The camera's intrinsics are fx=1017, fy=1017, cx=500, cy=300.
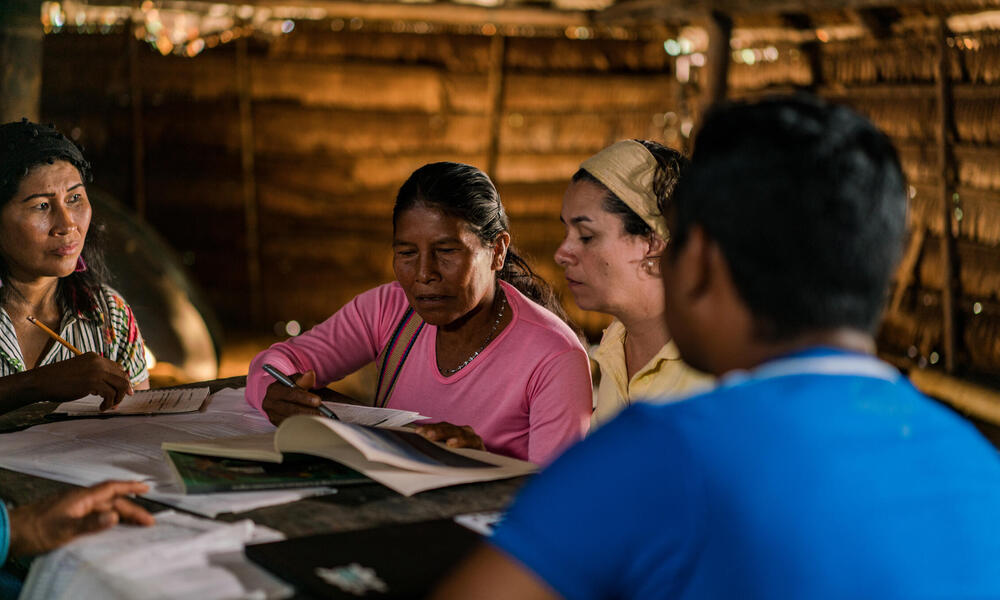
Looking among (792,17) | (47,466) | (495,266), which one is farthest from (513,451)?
(792,17)

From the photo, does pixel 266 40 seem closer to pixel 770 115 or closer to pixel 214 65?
pixel 214 65

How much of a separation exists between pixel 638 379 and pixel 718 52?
4025mm

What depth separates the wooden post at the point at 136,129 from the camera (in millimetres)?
6699

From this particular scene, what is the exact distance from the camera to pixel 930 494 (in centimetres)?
104

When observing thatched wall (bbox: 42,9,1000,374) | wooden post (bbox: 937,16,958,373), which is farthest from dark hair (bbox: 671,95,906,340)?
thatched wall (bbox: 42,9,1000,374)

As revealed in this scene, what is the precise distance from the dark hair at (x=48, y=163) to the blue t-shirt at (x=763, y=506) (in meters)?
2.26

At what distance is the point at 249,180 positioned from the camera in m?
7.32

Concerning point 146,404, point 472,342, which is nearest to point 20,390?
point 146,404

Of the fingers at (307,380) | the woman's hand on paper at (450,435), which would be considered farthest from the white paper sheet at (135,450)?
the woman's hand on paper at (450,435)

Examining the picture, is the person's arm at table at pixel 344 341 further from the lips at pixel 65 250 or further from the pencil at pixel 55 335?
the lips at pixel 65 250

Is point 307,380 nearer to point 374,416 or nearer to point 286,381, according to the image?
point 286,381

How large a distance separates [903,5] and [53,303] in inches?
169

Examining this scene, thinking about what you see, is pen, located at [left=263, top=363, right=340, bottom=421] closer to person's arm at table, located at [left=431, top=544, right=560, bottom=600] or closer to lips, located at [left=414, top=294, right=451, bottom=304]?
lips, located at [left=414, top=294, right=451, bottom=304]

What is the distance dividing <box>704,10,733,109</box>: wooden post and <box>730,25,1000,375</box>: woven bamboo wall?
0.77 metres
